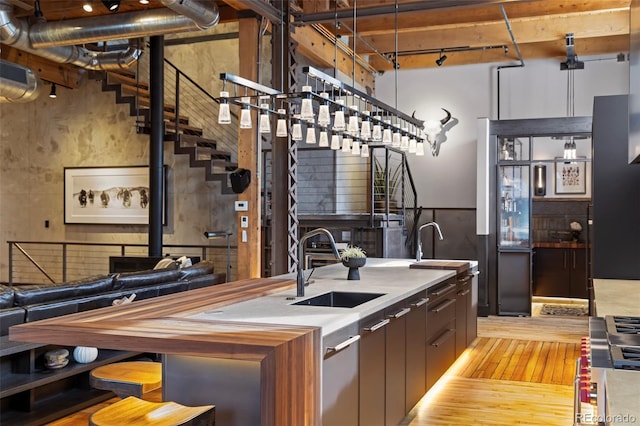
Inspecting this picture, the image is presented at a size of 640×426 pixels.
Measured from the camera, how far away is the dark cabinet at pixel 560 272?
425 inches

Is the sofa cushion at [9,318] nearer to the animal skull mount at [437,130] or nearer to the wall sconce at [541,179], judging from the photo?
the animal skull mount at [437,130]

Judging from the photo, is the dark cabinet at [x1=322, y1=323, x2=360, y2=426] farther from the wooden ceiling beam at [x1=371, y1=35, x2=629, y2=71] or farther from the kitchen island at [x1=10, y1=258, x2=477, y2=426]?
the wooden ceiling beam at [x1=371, y1=35, x2=629, y2=71]

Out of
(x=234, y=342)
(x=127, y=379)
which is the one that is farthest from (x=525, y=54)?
(x=234, y=342)

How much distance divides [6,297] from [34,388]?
0.70 m

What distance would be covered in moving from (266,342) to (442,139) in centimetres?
978

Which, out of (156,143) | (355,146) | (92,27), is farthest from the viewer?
(156,143)

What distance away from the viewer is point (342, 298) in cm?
442

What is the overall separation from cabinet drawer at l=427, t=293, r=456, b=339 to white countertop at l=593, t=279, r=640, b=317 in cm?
128

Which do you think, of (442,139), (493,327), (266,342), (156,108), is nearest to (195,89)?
(156,108)

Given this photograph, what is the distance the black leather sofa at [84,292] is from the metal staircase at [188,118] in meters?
3.68

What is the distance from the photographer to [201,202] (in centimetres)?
1136

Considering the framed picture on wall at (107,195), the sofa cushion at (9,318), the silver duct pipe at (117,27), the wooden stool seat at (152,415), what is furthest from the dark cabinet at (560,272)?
the wooden stool seat at (152,415)

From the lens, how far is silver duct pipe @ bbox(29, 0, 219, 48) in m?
7.39

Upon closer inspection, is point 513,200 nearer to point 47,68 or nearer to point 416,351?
point 416,351
